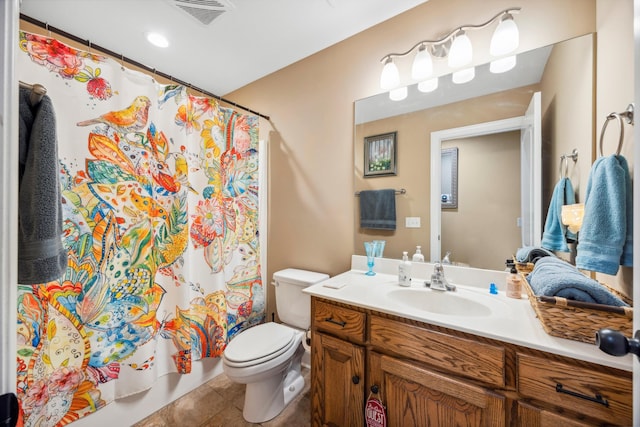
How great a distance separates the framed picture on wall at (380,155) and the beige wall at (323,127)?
0.42 ft

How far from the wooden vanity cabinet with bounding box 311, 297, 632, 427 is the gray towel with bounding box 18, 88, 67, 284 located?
0.98 meters

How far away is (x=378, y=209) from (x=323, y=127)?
74 cm

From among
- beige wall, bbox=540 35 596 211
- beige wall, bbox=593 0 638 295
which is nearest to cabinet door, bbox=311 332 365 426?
beige wall, bbox=593 0 638 295

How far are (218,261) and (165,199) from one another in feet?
1.73

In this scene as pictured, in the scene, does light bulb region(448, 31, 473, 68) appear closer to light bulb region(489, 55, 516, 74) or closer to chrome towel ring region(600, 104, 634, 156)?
light bulb region(489, 55, 516, 74)

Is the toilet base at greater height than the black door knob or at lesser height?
lesser

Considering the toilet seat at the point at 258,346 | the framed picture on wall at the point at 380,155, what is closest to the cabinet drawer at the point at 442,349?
the toilet seat at the point at 258,346

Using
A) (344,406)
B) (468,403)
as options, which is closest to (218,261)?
(344,406)

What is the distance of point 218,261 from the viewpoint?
176 centimetres

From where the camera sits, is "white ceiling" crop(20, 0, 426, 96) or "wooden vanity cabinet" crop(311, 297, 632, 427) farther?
"white ceiling" crop(20, 0, 426, 96)

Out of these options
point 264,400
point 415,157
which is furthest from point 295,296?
point 415,157

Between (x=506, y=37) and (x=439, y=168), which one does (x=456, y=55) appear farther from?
(x=439, y=168)

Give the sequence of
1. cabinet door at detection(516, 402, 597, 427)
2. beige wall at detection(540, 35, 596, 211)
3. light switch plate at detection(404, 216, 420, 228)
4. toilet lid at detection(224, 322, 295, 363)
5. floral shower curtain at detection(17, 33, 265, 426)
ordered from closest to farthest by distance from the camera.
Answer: cabinet door at detection(516, 402, 597, 427) < beige wall at detection(540, 35, 596, 211) < floral shower curtain at detection(17, 33, 265, 426) < toilet lid at detection(224, 322, 295, 363) < light switch plate at detection(404, 216, 420, 228)

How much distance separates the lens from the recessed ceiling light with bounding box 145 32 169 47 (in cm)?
166
